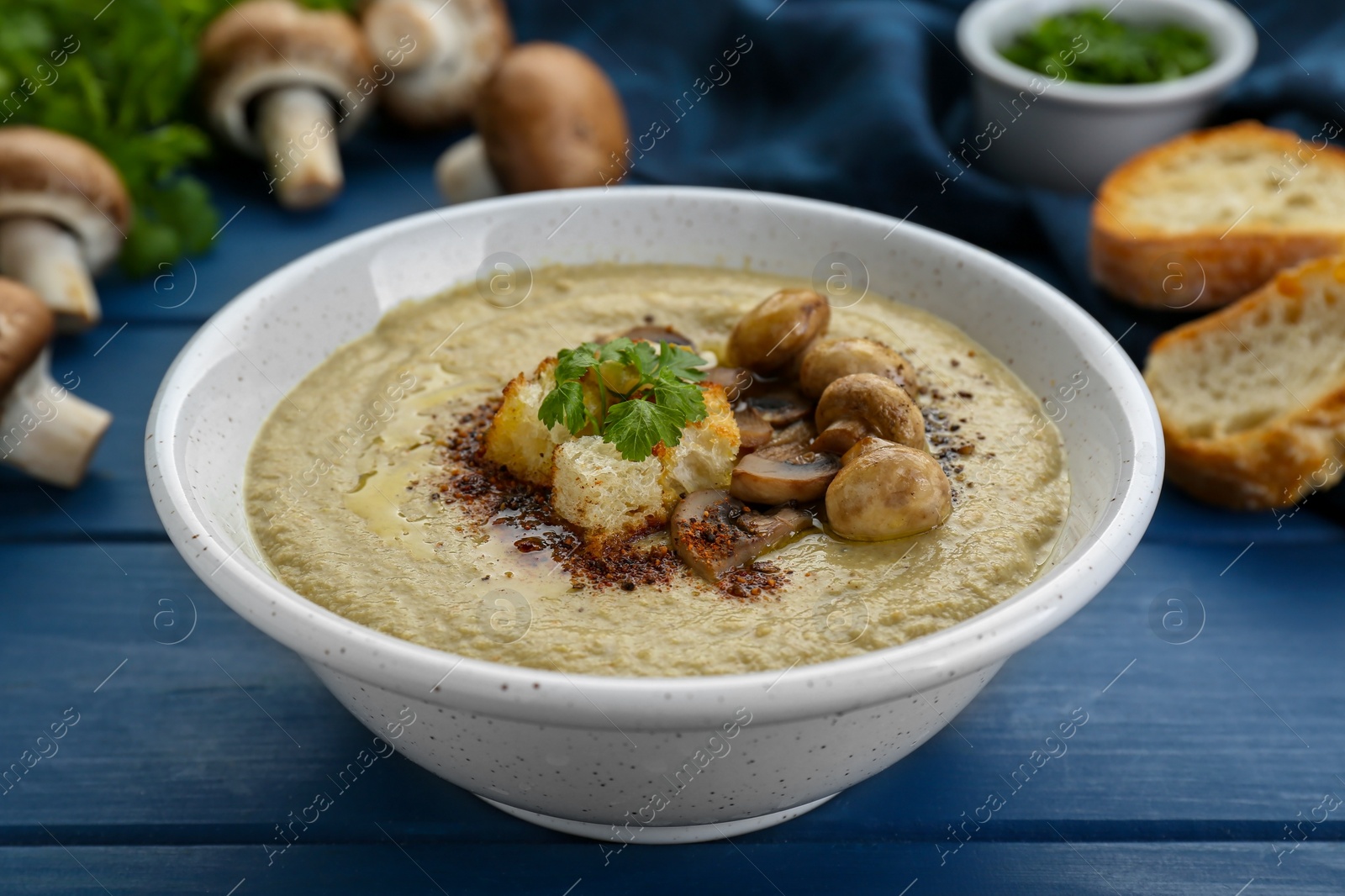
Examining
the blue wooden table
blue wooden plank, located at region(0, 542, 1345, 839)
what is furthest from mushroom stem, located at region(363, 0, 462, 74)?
blue wooden plank, located at region(0, 542, 1345, 839)

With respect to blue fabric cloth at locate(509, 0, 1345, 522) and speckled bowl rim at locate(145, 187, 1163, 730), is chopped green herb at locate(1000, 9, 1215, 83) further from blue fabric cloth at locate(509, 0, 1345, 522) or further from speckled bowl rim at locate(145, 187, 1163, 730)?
speckled bowl rim at locate(145, 187, 1163, 730)

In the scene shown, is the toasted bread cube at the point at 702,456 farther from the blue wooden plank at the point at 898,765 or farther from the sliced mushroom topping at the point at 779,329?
the blue wooden plank at the point at 898,765

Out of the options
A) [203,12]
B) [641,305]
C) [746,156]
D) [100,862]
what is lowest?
[746,156]

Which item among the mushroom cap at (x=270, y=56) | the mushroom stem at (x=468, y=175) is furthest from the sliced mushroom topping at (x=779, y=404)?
the mushroom cap at (x=270, y=56)

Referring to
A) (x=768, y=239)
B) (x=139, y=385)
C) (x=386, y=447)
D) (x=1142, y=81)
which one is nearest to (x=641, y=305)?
(x=768, y=239)

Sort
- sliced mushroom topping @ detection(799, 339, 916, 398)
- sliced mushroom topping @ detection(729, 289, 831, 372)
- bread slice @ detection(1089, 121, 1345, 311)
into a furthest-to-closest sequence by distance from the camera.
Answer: bread slice @ detection(1089, 121, 1345, 311) → sliced mushroom topping @ detection(729, 289, 831, 372) → sliced mushroom topping @ detection(799, 339, 916, 398)

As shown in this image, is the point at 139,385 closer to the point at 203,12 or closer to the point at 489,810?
the point at 203,12
